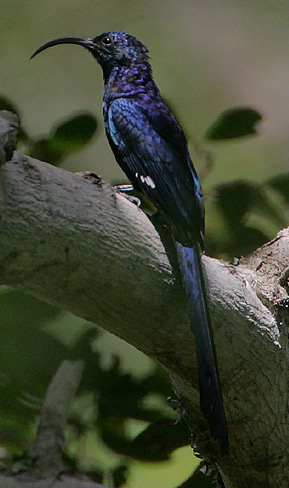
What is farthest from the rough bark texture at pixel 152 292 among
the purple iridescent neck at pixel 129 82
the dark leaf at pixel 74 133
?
the dark leaf at pixel 74 133

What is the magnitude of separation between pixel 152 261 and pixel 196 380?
0.96 feet

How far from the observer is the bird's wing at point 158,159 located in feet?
3.89

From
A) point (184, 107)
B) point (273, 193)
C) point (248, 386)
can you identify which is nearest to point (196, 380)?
point (248, 386)

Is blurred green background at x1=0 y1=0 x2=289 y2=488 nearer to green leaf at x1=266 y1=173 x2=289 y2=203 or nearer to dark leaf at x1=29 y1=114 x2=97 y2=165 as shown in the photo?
green leaf at x1=266 y1=173 x2=289 y2=203

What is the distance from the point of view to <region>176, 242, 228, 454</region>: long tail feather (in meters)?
1.02

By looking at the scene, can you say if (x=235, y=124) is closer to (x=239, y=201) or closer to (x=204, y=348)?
(x=239, y=201)

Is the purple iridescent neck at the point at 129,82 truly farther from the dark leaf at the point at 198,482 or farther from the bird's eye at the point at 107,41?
the dark leaf at the point at 198,482

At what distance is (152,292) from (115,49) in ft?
3.06

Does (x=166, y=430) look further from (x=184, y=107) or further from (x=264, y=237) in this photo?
(x=184, y=107)

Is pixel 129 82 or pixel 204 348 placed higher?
pixel 129 82

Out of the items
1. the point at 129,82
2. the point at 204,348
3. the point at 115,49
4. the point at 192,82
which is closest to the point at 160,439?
the point at 204,348

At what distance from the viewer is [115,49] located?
5.55ft

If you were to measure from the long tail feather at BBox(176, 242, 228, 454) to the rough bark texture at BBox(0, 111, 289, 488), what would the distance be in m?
0.03

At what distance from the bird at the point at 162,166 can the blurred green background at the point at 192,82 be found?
40 cm
